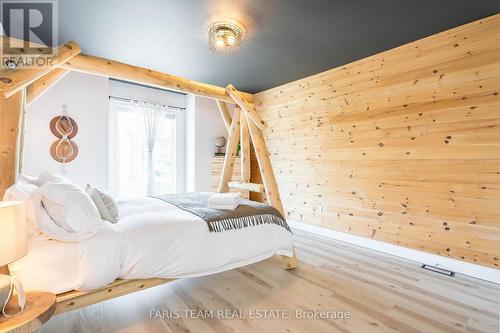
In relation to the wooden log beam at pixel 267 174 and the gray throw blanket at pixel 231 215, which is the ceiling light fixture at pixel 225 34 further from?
the gray throw blanket at pixel 231 215

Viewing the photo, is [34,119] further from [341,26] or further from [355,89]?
[355,89]

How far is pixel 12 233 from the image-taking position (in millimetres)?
1159

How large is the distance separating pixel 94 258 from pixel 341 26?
2896 mm

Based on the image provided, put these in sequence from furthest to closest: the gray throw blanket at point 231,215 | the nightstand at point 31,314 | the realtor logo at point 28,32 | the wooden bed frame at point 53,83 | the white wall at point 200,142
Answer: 1. the white wall at point 200,142
2. the gray throw blanket at point 231,215
3. the realtor logo at point 28,32
4. the wooden bed frame at point 53,83
5. the nightstand at point 31,314

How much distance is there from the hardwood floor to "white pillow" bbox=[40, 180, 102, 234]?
0.72 m

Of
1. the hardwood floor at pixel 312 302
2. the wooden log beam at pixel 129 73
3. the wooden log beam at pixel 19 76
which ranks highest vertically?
the wooden log beam at pixel 129 73

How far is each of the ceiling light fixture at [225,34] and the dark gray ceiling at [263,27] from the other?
92 mm

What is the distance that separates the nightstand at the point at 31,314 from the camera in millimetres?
1059

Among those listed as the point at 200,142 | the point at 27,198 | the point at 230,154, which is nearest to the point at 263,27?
the point at 230,154

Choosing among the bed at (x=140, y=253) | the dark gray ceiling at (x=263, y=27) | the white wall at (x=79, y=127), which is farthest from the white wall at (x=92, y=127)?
the bed at (x=140, y=253)

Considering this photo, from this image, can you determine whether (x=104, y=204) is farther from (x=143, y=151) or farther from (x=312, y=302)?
(x=143, y=151)

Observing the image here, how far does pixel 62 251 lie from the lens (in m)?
1.46

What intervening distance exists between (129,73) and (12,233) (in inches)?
63.9

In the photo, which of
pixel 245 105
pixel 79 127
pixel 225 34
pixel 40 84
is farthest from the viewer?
pixel 79 127
